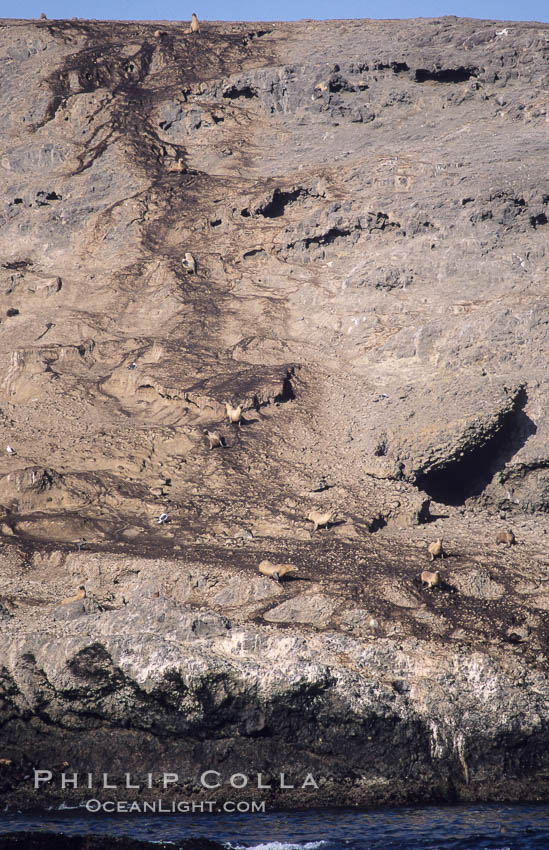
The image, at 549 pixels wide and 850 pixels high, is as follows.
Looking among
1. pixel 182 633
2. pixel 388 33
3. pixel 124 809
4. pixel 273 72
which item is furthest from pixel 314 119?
pixel 124 809

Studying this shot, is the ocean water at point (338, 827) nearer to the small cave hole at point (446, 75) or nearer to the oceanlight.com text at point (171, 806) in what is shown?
the oceanlight.com text at point (171, 806)

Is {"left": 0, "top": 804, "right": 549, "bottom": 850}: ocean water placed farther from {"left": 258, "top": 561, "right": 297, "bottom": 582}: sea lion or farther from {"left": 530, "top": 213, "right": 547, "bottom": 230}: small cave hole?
{"left": 530, "top": 213, "right": 547, "bottom": 230}: small cave hole

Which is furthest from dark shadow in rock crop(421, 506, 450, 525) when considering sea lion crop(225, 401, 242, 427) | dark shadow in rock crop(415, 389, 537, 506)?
sea lion crop(225, 401, 242, 427)

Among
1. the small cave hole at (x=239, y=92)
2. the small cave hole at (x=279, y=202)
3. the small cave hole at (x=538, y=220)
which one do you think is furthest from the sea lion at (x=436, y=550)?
the small cave hole at (x=239, y=92)

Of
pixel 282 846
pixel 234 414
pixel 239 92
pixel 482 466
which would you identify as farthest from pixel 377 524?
pixel 239 92

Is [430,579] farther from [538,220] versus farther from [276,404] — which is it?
[538,220]
